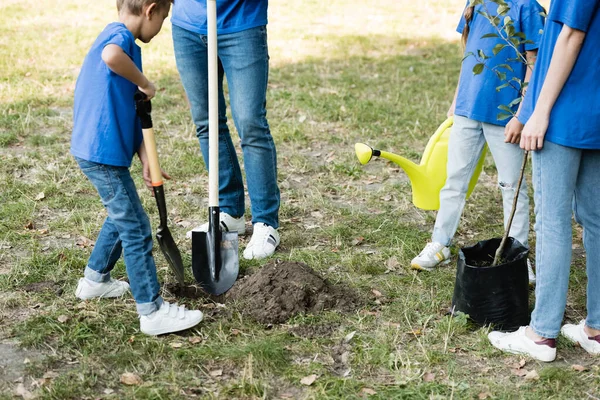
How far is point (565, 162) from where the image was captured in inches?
115

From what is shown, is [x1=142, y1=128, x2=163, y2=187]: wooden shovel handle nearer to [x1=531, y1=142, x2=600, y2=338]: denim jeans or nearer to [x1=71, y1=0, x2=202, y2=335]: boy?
[x1=71, y1=0, x2=202, y2=335]: boy

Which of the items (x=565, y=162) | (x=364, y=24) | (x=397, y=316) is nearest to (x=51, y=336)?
(x=397, y=316)

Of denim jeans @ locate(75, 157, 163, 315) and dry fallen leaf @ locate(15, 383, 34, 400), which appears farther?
denim jeans @ locate(75, 157, 163, 315)

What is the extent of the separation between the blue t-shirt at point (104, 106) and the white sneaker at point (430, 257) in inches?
70.4

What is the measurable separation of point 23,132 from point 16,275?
2.82 meters

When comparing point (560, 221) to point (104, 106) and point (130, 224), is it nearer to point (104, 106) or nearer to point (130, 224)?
point (130, 224)

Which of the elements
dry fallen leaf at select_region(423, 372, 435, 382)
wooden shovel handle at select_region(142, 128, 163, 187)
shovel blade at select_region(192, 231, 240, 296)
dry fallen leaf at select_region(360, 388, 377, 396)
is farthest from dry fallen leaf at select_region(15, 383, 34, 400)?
dry fallen leaf at select_region(423, 372, 435, 382)

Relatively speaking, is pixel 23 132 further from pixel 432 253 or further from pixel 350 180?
pixel 432 253

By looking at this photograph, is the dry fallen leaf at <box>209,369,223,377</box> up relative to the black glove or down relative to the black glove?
down

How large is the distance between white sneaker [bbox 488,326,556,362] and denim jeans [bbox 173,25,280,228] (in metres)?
1.60

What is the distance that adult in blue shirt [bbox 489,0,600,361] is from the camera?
9.08ft

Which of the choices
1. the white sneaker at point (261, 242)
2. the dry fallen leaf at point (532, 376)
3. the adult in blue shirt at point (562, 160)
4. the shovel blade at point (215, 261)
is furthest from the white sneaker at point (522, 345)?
the white sneaker at point (261, 242)

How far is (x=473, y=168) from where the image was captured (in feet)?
13.3

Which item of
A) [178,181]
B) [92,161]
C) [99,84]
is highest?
[99,84]
